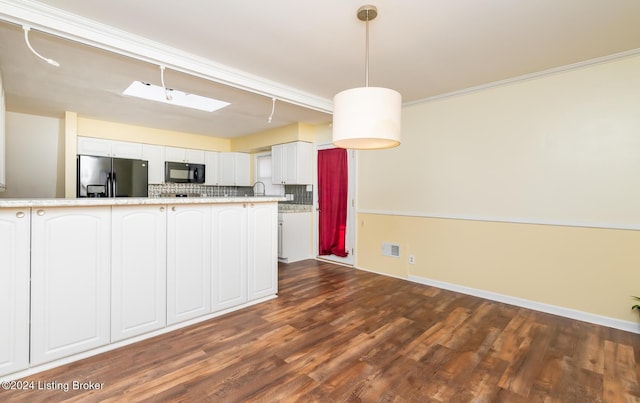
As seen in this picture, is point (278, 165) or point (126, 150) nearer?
point (126, 150)

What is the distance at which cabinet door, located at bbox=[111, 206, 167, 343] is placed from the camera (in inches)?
89.6

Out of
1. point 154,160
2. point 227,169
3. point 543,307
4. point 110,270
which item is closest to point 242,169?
point 227,169

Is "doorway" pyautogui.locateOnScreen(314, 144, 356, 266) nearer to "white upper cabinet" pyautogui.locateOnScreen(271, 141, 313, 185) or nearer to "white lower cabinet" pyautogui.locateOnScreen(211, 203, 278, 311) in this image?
"white upper cabinet" pyautogui.locateOnScreen(271, 141, 313, 185)

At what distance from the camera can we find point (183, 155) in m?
5.79

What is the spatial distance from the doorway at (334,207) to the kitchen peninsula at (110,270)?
2159mm

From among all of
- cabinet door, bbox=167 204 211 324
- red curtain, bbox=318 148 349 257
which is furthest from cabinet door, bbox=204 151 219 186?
cabinet door, bbox=167 204 211 324

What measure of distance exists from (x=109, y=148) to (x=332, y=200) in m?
3.84

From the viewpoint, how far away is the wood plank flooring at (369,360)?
5.89ft

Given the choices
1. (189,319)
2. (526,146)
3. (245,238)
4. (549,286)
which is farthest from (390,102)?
(549,286)

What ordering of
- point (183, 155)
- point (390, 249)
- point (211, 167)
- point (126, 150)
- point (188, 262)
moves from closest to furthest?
point (188, 262) → point (390, 249) → point (126, 150) → point (183, 155) → point (211, 167)

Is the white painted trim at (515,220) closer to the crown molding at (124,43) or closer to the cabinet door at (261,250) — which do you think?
the cabinet door at (261,250)

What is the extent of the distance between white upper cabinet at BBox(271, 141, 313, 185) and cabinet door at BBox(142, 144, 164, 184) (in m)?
2.12

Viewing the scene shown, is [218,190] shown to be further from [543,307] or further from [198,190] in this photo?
[543,307]

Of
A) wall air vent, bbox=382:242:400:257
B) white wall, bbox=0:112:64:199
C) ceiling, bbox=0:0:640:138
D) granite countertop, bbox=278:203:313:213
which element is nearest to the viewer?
ceiling, bbox=0:0:640:138
